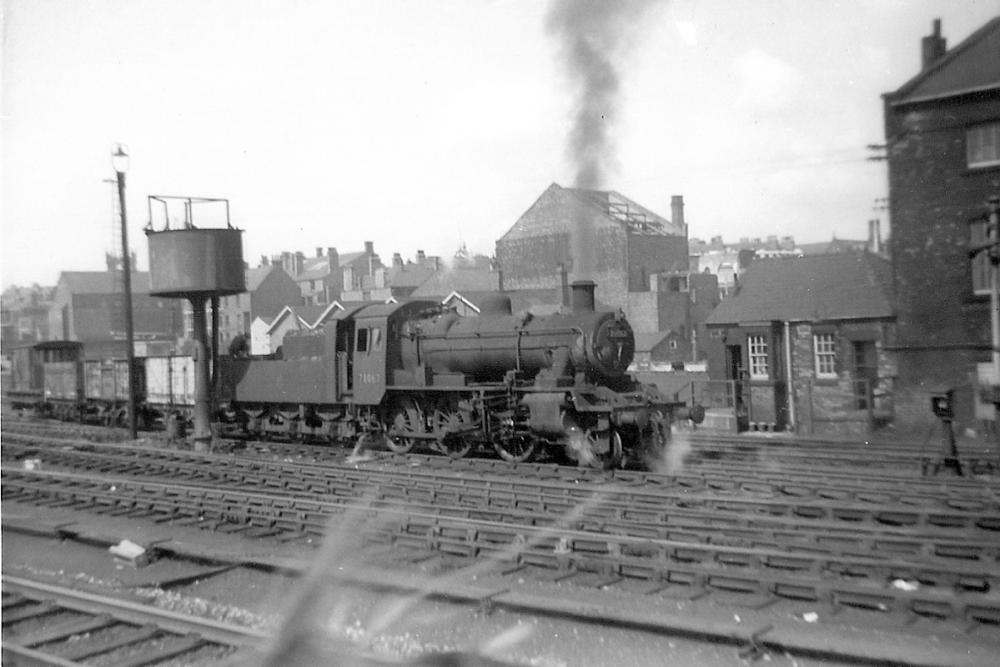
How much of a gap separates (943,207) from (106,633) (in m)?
8.53

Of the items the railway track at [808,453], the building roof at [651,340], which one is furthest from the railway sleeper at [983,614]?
the building roof at [651,340]

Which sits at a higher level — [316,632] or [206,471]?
[316,632]

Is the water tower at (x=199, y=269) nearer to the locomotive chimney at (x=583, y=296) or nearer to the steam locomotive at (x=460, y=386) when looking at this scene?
the steam locomotive at (x=460, y=386)

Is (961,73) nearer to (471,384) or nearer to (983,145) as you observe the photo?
(983,145)

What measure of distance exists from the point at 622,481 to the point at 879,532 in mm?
3823

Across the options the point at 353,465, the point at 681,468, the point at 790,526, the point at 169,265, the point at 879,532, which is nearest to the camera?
the point at 879,532

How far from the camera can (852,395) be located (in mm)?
17078

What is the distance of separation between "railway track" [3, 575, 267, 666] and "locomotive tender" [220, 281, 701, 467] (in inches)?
267

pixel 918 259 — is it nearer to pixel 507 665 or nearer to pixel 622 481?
pixel 622 481

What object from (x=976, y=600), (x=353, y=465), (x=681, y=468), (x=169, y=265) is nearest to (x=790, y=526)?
(x=976, y=600)

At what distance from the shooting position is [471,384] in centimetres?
1341

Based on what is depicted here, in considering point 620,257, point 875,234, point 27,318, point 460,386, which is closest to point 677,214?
point 620,257

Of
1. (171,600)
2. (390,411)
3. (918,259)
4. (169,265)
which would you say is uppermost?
(169,265)

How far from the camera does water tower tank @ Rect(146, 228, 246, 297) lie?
1620cm
